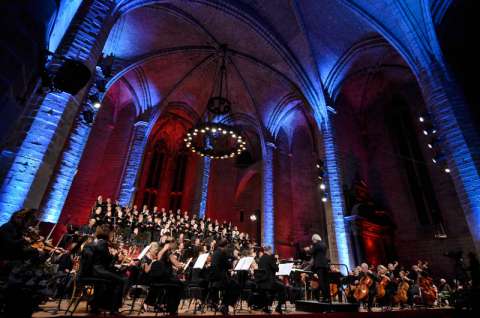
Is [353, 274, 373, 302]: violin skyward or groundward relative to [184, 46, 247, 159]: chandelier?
groundward

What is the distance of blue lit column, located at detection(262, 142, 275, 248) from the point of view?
12902mm

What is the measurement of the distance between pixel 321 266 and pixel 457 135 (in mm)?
4892

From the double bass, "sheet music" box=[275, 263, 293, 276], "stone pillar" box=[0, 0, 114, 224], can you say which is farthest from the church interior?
"sheet music" box=[275, 263, 293, 276]

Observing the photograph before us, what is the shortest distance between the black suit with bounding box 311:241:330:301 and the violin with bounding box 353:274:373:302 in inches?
55.2

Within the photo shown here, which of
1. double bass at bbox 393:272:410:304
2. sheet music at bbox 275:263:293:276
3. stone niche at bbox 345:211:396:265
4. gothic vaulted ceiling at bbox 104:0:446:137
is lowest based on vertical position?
double bass at bbox 393:272:410:304

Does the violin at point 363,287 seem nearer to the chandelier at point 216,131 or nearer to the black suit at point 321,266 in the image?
the black suit at point 321,266

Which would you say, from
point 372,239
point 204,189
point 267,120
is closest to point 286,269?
point 372,239

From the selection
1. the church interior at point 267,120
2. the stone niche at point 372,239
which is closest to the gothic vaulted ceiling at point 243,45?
the church interior at point 267,120

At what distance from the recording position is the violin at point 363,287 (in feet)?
19.6

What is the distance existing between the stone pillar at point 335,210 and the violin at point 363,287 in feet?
8.38

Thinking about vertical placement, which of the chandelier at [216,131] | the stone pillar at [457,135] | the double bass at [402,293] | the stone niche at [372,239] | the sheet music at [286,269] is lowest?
the double bass at [402,293]

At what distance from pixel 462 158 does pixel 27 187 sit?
31.0ft

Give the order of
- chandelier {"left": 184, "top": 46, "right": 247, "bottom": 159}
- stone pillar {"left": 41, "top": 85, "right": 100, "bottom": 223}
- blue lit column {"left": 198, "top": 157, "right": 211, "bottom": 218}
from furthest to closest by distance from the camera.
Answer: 1. blue lit column {"left": 198, "top": 157, "right": 211, "bottom": 218}
2. chandelier {"left": 184, "top": 46, "right": 247, "bottom": 159}
3. stone pillar {"left": 41, "top": 85, "right": 100, "bottom": 223}

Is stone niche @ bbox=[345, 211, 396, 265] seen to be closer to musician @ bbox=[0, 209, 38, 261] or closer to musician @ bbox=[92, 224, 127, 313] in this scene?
musician @ bbox=[92, 224, 127, 313]
